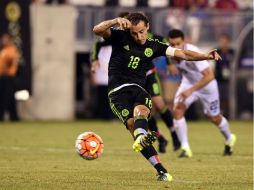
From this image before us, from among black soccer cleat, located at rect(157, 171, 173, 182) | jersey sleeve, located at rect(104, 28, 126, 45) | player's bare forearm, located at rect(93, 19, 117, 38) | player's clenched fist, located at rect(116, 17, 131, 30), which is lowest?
black soccer cleat, located at rect(157, 171, 173, 182)

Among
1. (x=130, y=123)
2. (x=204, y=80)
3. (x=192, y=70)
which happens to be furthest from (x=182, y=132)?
(x=130, y=123)

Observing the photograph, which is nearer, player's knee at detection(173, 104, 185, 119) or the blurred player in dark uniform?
the blurred player in dark uniform

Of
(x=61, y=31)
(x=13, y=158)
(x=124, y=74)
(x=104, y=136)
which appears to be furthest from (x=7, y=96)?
(x=124, y=74)

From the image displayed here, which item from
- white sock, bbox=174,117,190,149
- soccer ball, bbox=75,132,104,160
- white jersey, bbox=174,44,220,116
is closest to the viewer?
soccer ball, bbox=75,132,104,160

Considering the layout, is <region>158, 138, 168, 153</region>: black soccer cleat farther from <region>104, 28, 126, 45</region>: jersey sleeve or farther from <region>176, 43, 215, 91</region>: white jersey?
<region>104, 28, 126, 45</region>: jersey sleeve

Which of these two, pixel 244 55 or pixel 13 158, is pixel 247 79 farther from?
pixel 13 158

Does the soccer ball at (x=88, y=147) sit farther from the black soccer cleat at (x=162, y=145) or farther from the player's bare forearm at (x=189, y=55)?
the black soccer cleat at (x=162, y=145)

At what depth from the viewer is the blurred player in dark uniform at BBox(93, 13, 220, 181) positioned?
39.2 feet

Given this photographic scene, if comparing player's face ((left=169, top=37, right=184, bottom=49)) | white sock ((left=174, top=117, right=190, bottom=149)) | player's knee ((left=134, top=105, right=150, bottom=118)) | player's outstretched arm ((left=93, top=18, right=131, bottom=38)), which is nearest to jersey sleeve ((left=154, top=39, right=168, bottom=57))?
player's outstretched arm ((left=93, top=18, right=131, bottom=38))

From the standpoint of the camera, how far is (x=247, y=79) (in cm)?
2952

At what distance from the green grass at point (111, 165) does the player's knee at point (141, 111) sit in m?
0.81

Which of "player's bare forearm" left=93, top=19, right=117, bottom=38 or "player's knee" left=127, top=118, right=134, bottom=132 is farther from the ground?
"player's bare forearm" left=93, top=19, right=117, bottom=38

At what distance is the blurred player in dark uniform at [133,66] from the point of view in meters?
12.0

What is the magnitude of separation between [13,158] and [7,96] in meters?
12.0
